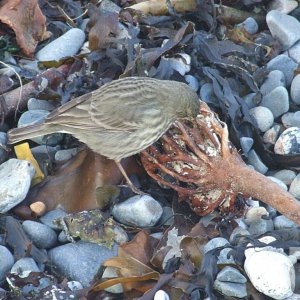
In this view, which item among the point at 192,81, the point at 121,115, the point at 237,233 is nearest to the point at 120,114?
the point at 121,115

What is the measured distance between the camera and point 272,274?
3.44 metres

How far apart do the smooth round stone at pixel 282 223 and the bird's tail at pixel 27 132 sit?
1.23 metres

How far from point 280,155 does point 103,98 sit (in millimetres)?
984

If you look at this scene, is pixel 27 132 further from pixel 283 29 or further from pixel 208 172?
pixel 283 29

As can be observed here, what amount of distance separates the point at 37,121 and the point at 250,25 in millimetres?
1654

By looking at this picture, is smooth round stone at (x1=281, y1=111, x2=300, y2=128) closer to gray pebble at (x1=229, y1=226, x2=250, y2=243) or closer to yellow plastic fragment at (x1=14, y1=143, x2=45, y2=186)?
gray pebble at (x1=229, y1=226, x2=250, y2=243)

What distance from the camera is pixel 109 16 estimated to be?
4980 mm

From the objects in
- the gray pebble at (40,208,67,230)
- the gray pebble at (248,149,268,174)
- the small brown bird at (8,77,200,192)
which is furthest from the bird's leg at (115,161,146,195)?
the gray pebble at (248,149,268,174)

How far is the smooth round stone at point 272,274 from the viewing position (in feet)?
11.2

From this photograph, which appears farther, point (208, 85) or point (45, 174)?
point (208, 85)

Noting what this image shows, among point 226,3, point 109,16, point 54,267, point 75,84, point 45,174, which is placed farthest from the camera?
point 226,3

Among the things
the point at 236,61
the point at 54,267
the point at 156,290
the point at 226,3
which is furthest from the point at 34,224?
the point at 226,3

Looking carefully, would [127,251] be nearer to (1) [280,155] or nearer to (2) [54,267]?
(2) [54,267]

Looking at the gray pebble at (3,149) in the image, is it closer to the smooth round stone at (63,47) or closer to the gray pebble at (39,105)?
the gray pebble at (39,105)
